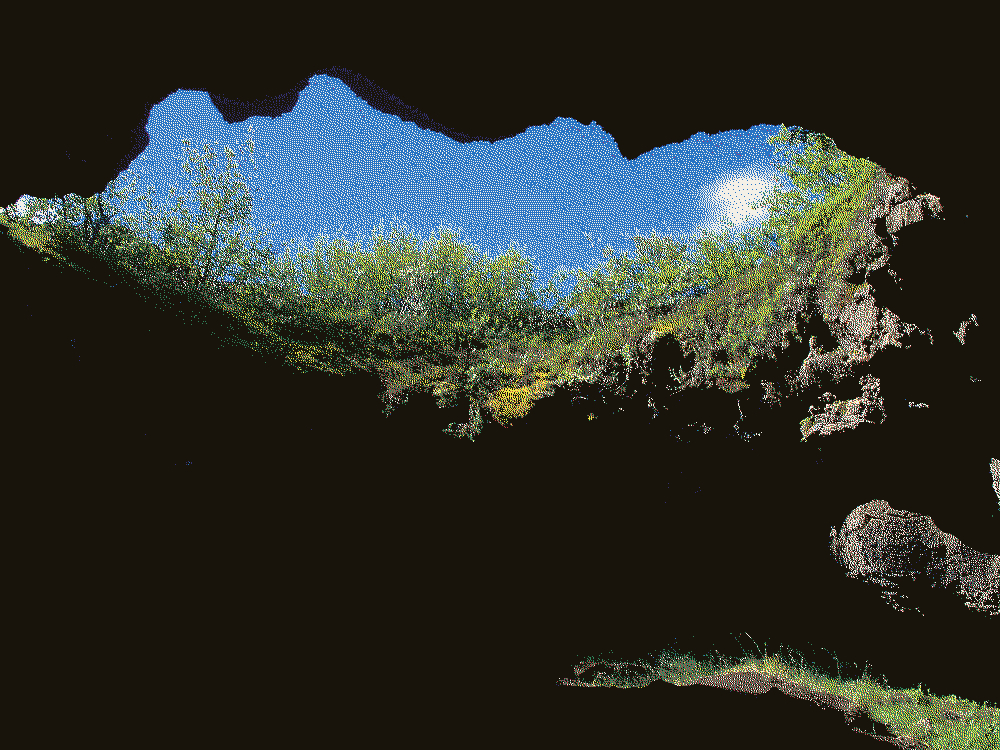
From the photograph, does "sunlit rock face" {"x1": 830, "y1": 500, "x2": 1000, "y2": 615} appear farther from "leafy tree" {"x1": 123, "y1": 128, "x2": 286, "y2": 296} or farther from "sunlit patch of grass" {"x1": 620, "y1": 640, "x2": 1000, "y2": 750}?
"leafy tree" {"x1": 123, "y1": 128, "x2": 286, "y2": 296}

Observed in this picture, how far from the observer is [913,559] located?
268 inches

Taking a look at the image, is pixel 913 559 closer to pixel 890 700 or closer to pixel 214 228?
pixel 890 700

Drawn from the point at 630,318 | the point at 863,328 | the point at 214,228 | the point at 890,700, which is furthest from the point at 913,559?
the point at 214,228

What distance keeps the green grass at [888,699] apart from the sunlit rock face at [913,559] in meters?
1.21

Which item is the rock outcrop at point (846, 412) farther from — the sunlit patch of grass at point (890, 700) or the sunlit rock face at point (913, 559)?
the sunlit patch of grass at point (890, 700)

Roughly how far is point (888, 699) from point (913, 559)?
6.38 feet

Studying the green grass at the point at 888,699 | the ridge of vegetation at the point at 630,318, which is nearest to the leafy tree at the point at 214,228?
the ridge of vegetation at the point at 630,318

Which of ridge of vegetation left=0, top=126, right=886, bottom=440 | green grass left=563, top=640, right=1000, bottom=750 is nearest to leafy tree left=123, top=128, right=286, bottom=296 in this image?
ridge of vegetation left=0, top=126, right=886, bottom=440

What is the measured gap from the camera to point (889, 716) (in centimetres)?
631

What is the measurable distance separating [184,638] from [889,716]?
8579 millimetres

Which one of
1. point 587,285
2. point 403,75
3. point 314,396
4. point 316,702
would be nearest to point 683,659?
point 316,702

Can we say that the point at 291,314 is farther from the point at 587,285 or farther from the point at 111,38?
the point at 587,285

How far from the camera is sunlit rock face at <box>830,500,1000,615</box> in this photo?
6598 millimetres

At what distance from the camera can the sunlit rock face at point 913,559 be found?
21.6ft
